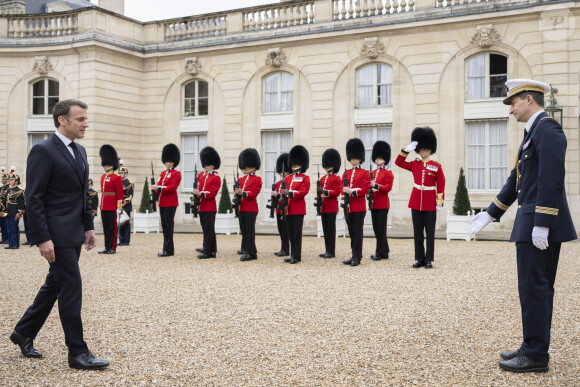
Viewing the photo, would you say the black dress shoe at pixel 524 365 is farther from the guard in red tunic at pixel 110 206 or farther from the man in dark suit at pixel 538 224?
the guard in red tunic at pixel 110 206

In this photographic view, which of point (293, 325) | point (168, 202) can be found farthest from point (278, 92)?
point (293, 325)

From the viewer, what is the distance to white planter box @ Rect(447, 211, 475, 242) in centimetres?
1339

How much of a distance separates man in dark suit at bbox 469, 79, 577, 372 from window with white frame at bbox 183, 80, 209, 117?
51.2 ft

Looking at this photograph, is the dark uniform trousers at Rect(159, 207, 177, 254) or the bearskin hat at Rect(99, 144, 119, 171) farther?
the bearskin hat at Rect(99, 144, 119, 171)

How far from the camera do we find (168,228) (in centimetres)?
1059

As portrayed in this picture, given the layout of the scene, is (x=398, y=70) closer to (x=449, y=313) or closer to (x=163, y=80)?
(x=163, y=80)

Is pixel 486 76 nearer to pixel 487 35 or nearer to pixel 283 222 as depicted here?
pixel 487 35

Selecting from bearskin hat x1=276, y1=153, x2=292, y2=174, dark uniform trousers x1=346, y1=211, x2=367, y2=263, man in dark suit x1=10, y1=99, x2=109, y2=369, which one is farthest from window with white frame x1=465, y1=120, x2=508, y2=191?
man in dark suit x1=10, y1=99, x2=109, y2=369

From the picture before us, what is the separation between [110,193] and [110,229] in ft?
2.08

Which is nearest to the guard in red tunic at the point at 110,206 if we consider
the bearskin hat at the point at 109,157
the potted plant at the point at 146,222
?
the bearskin hat at the point at 109,157

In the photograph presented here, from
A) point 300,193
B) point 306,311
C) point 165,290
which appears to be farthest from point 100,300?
point 300,193

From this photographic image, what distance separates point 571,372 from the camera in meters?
3.91

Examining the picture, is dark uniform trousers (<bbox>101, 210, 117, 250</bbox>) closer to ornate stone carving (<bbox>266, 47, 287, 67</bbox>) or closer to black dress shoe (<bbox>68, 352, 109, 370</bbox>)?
black dress shoe (<bbox>68, 352, 109, 370</bbox>)

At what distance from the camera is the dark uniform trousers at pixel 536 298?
3926mm
